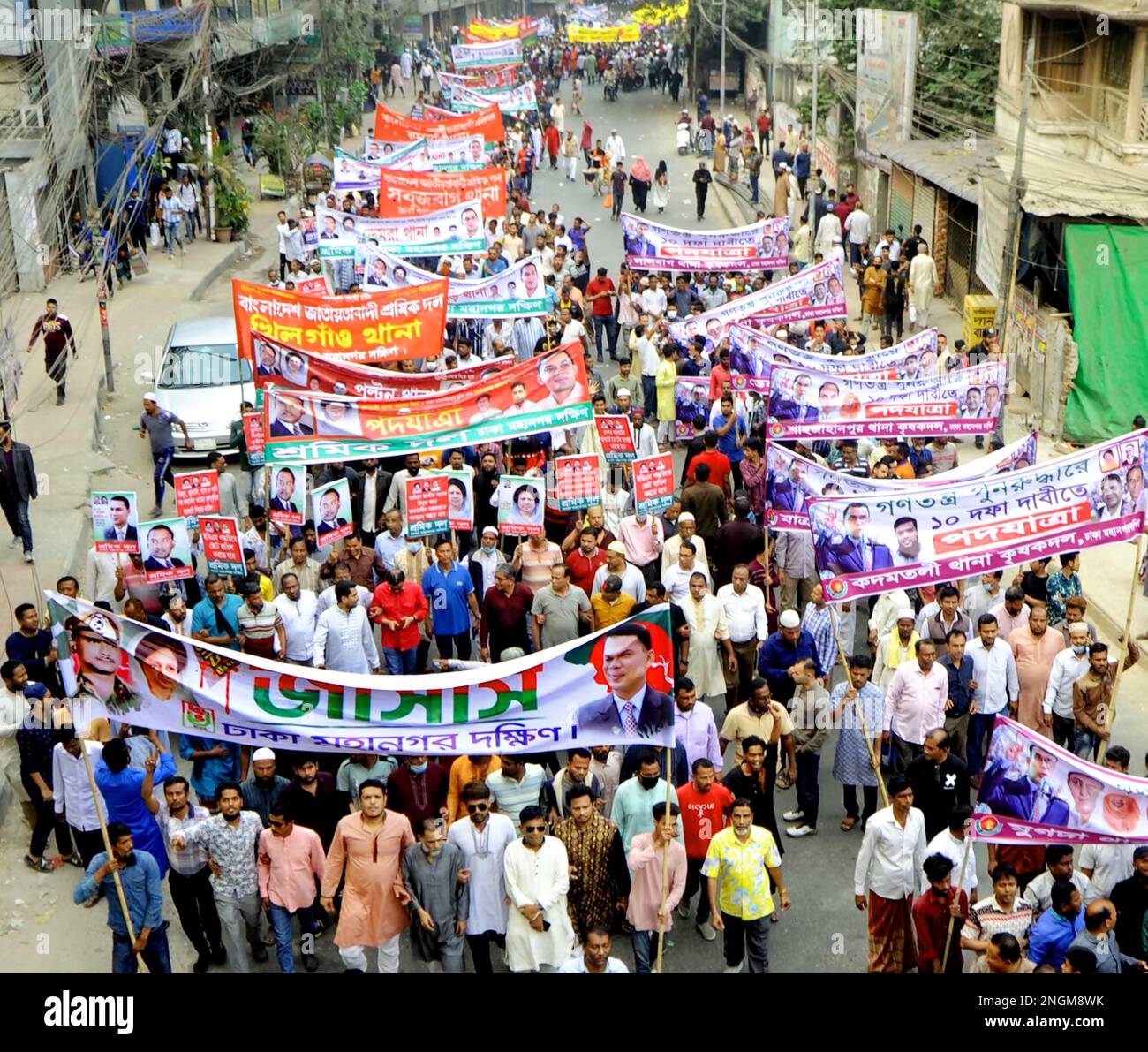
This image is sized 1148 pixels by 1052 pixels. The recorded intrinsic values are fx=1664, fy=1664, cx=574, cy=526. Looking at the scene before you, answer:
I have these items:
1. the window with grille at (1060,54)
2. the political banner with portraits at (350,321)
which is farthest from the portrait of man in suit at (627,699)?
the window with grille at (1060,54)

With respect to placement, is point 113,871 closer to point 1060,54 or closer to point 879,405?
point 879,405

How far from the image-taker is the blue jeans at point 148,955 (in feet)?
27.5

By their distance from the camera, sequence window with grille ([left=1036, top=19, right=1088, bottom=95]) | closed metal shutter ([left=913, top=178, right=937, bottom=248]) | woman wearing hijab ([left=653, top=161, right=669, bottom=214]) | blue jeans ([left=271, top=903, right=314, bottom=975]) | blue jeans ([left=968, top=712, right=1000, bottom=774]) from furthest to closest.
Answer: woman wearing hijab ([left=653, top=161, right=669, bottom=214]) → closed metal shutter ([left=913, top=178, right=937, bottom=248]) → window with grille ([left=1036, top=19, right=1088, bottom=95]) → blue jeans ([left=968, top=712, right=1000, bottom=774]) → blue jeans ([left=271, top=903, right=314, bottom=975])

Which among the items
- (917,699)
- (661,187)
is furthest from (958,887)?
(661,187)

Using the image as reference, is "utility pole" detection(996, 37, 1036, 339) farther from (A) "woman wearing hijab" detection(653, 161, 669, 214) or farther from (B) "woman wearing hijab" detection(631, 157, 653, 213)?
(A) "woman wearing hijab" detection(653, 161, 669, 214)

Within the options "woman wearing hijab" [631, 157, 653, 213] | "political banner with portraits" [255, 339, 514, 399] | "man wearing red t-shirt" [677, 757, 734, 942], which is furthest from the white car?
"woman wearing hijab" [631, 157, 653, 213]

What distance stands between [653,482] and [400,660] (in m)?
2.45

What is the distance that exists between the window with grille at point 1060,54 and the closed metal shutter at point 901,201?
3231 millimetres

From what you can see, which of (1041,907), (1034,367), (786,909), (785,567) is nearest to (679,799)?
(786,909)

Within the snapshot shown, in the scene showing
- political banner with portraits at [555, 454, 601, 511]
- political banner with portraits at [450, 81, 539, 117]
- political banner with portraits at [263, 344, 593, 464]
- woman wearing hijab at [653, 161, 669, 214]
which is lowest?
woman wearing hijab at [653, 161, 669, 214]

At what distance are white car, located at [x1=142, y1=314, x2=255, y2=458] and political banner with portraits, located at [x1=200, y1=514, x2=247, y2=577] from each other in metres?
5.99

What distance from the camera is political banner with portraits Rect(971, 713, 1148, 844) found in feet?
25.4

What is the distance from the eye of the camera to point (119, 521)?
12.1 metres

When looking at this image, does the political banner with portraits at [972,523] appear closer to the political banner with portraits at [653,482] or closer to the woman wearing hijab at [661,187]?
the political banner with portraits at [653,482]
